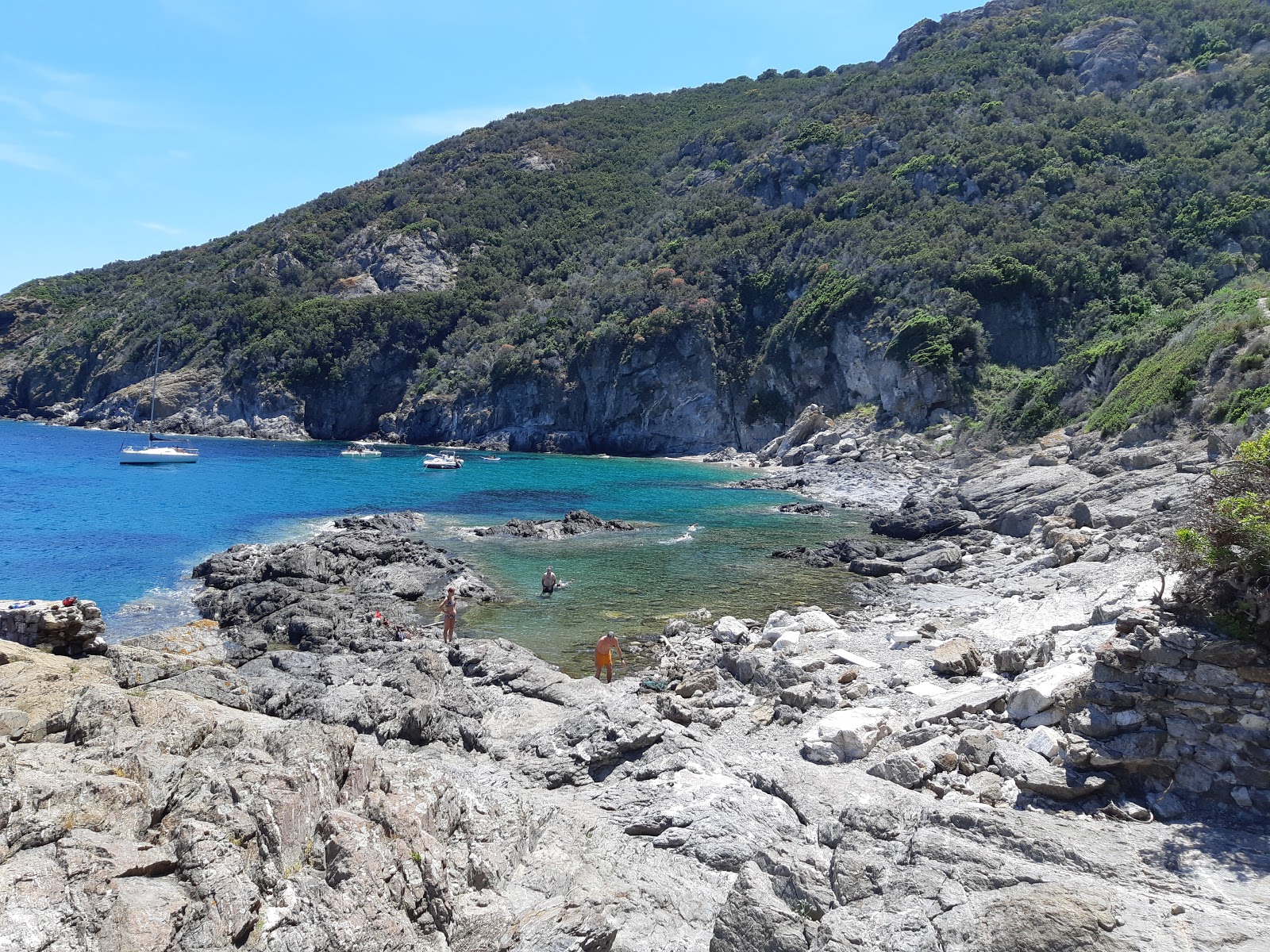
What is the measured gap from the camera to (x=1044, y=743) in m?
8.55

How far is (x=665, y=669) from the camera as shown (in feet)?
50.3

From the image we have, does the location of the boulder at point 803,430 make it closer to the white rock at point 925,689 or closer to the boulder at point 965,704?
the white rock at point 925,689

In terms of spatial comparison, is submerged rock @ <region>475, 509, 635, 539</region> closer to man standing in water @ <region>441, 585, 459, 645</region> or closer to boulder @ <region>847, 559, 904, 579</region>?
boulder @ <region>847, 559, 904, 579</region>

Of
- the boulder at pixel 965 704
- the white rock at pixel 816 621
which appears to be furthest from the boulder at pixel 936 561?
the boulder at pixel 965 704

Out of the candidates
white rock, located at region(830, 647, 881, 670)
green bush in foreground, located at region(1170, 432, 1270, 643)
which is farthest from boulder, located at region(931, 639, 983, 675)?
green bush in foreground, located at region(1170, 432, 1270, 643)

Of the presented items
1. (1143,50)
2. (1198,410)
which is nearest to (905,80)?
(1143,50)

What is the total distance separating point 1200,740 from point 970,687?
3.64m

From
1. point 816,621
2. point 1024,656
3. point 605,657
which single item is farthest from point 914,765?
point 816,621

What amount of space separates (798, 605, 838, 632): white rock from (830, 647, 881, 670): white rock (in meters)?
2.87

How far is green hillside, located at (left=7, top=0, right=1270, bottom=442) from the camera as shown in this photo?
58969 mm

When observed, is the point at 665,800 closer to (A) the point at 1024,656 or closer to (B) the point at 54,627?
(A) the point at 1024,656

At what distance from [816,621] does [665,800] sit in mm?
10387

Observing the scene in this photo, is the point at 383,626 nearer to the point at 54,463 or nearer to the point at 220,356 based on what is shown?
the point at 54,463

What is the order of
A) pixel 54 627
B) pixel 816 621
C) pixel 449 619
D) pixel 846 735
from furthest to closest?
pixel 449 619 → pixel 816 621 → pixel 54 627 → pixel 846 735
